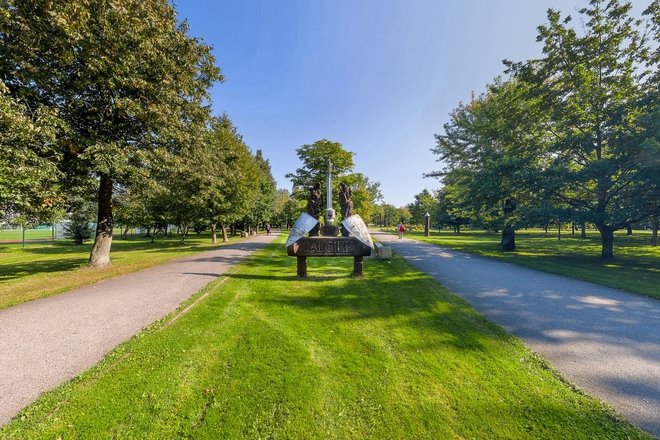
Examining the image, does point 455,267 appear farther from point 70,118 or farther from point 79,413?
point 70,118

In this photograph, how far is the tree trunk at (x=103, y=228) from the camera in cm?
1078

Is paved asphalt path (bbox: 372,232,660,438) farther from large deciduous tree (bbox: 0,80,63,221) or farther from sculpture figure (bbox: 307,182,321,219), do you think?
large deciduous tree (bbox: 0,80,63,221)

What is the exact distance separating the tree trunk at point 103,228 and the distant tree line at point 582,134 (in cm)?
1888

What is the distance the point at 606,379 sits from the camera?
3.39 metres

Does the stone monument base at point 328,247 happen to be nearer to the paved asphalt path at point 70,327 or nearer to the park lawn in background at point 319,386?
the paved asphalt path at point 70,327

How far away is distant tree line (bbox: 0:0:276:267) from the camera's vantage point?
23.4 feet

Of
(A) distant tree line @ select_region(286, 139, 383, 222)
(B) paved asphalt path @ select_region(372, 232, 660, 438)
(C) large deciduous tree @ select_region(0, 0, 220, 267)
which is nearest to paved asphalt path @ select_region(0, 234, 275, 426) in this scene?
(C) large deciduous tree @ select_region(0, 0, 220, 267)

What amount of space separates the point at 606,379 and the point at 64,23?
13530 millimetres

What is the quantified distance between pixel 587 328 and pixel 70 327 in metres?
9.88

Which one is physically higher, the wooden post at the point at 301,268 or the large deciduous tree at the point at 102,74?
the large deciduous tree at the point at 102,74

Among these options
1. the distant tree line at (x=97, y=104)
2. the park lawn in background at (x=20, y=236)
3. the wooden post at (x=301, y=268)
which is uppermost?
the distant tree line at (x=97, y=104)

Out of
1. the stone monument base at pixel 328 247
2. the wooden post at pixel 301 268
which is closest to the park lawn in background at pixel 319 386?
the stone monument base at pixel 328 247

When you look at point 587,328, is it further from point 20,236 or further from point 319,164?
point 20,236

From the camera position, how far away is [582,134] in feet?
44.0
